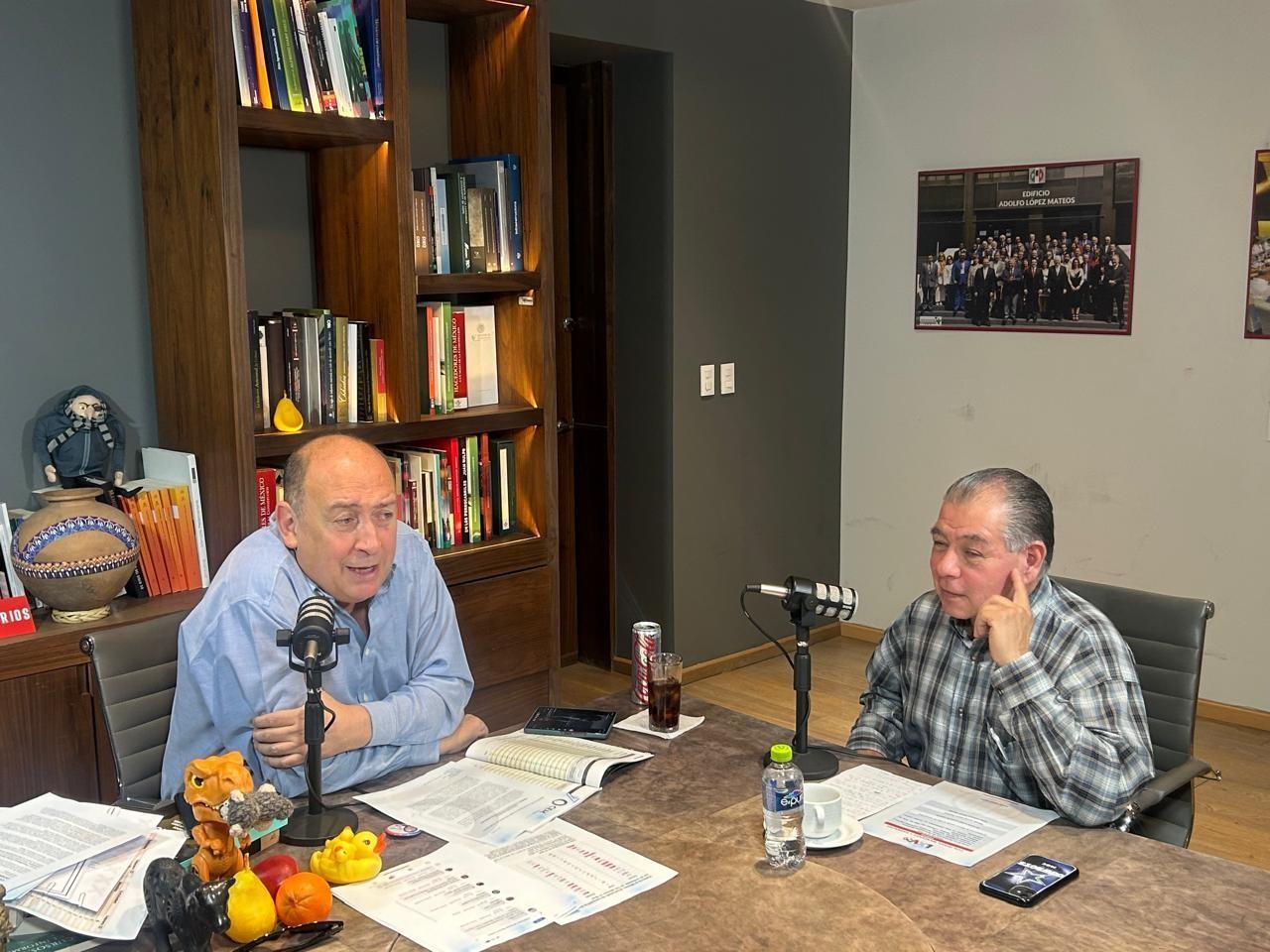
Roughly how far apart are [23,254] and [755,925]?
2418 millimetres

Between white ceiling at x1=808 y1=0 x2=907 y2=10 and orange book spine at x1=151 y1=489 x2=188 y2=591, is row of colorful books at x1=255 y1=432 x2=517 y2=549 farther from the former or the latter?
white ceiling at x1=808 y1=0 x2=907 y2=10

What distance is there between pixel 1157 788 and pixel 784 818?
789mm

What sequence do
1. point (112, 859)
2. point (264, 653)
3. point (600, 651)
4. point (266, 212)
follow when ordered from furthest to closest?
point (600, 651) → point (266, 212) → point (264, 653) → point (112, 859)

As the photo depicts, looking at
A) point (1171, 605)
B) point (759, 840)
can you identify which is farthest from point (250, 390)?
A: point (1171, 605)

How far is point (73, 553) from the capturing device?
2752 millimetres

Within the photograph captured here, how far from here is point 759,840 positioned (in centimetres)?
179

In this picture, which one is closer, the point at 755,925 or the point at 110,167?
the point at 755,925

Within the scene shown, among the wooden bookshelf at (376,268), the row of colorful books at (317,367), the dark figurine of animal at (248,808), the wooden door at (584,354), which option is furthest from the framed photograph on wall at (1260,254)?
the dark figurine of animal at (248,808)

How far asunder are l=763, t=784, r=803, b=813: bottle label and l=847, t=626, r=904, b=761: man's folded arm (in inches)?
24.8

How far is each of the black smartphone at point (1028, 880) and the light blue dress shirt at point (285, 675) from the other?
96 centimetres

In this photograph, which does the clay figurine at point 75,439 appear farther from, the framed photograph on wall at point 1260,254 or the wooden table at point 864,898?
the framed photograph on wall at point 1260,254

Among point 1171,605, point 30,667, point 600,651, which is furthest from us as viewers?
point 600,651

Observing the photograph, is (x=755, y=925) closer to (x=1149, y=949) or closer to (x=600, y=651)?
(x=1149, y=949)

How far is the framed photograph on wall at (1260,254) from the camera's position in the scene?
4.09 m
